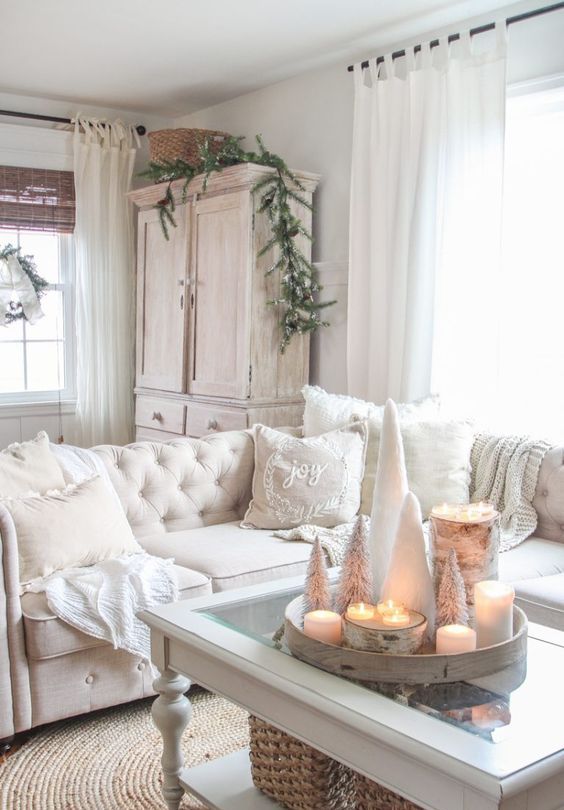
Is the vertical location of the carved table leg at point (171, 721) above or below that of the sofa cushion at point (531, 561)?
below

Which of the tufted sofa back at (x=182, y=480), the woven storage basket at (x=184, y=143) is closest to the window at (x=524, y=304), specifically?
the tufted sofa back at (x=182, y=480)

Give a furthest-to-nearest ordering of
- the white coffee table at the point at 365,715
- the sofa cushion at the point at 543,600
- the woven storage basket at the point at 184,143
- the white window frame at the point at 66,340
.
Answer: the white window frame at the point at 66,340, the woven storage basket at the point at 184,143, the sofa cushion at the point at 543,600, the white coffee table at the point at 365,715

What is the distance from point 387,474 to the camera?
6.15ft

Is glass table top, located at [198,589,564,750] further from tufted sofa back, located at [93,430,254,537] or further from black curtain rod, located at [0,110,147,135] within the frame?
black curtain rod, located at [0,110,147,135]

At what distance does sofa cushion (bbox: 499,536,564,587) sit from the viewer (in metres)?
2.74

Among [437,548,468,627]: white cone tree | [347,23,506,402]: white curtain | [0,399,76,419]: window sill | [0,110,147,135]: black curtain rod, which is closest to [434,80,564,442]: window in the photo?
[347,23,506,402]: white curtain

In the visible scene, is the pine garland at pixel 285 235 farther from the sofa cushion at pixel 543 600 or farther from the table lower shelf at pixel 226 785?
the table lower shelf at pixel 226 785

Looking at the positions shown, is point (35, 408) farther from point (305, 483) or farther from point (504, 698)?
point (504, 698)

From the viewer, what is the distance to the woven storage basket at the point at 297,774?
6.27 ft

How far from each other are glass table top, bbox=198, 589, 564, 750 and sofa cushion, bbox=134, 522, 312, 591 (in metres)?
0.91

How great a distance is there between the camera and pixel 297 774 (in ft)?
6.31

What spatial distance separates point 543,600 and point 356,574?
917mm

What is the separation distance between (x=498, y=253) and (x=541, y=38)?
2.68 ft

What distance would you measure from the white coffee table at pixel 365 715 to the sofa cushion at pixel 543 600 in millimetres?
546
